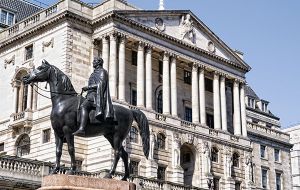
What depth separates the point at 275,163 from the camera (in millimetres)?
77062

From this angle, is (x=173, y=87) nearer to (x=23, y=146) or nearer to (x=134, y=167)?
(x=134, y=167)

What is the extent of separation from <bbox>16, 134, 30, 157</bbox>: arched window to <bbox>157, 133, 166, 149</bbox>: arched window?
12.1m

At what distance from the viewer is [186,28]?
6162cm

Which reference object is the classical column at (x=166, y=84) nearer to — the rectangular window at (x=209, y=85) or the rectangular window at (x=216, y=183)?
the rectangular window at (x=209, y=85)

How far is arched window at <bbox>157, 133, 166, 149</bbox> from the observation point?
181 feet

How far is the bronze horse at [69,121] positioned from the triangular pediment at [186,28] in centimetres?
3554

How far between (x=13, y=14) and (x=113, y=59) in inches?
799

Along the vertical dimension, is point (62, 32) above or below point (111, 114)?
above

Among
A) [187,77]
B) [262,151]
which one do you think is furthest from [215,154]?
[262,151]

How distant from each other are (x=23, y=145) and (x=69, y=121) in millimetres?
37818

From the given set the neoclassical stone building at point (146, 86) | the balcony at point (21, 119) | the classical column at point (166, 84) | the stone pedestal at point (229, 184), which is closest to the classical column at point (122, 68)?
the neoclassical stone building at point (146, 86)

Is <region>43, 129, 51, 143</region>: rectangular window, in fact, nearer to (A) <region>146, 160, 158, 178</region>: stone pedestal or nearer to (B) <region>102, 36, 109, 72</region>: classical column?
(B) <region>102, 36, 109, 72</region>: classical column

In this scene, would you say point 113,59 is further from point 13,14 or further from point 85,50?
point 13,14

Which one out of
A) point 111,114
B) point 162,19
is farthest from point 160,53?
point 111,114
